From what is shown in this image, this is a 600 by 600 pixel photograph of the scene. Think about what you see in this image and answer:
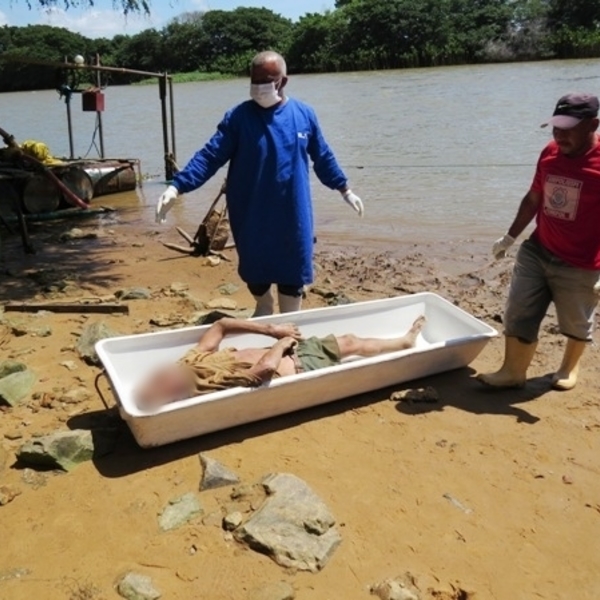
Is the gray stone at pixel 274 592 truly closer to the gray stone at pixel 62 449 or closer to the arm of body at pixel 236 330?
the gray stone at pixel 62 449

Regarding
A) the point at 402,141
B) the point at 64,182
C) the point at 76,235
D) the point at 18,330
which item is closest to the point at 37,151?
the point at 64,182

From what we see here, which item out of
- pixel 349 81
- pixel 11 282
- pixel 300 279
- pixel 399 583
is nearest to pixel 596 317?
pixel 300 279

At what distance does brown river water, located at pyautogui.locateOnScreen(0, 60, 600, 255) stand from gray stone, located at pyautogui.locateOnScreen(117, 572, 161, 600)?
653cm

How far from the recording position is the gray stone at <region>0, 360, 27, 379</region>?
4.37 meters

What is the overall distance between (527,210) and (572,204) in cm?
41

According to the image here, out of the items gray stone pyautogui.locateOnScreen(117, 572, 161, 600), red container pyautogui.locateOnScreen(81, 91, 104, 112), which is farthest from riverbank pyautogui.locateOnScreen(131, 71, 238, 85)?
gray stone pyautogui.locateOnScreen(117, 572, 161, 600)

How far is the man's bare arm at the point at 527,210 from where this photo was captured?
414cm

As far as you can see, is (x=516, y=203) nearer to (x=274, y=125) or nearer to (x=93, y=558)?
(x=274, y=125)

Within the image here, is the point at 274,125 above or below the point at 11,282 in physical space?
above

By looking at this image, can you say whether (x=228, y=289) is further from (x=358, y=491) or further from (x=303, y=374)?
(x=358, y=491)

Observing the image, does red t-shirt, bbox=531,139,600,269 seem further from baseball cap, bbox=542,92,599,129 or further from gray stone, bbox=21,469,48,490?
gray stone, bbox=21,469,48,490

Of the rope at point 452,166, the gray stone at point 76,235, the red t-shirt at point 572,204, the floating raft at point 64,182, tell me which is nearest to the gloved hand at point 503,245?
the red t-shirt at point 572,204

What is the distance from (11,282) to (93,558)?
4467 mm

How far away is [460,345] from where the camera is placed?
430cm
